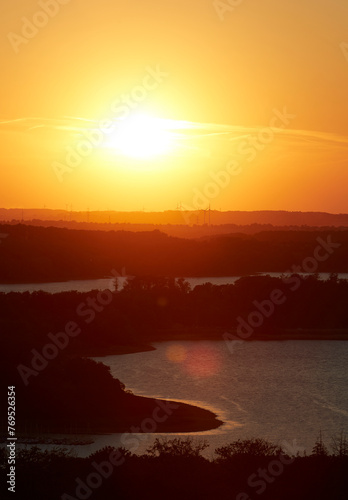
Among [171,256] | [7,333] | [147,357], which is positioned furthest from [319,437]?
[171,256]

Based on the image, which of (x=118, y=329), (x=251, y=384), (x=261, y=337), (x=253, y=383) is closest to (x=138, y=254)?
(x=261, y=337)

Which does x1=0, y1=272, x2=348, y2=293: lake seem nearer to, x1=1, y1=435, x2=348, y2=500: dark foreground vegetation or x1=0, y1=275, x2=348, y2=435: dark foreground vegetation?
x1=0, y1=275, x2=348, y2=435: dark foreground vegetation

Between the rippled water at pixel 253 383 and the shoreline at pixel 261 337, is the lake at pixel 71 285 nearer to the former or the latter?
the shoreline at pixel 261 337

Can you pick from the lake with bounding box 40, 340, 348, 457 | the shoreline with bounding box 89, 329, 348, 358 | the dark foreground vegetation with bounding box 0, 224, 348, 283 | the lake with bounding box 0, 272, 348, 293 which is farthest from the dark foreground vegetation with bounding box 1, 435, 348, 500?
the dark foreground vegetation with bounding box 0, 224, 348, 283

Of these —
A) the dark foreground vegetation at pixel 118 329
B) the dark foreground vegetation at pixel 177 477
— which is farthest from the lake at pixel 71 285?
the dark foreground vegetation at pixel 177 477

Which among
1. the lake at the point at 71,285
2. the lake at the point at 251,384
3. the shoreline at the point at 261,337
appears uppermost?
the lake at the point at 71,285

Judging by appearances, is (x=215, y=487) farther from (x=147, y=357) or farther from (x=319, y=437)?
(x=147, y=357)
